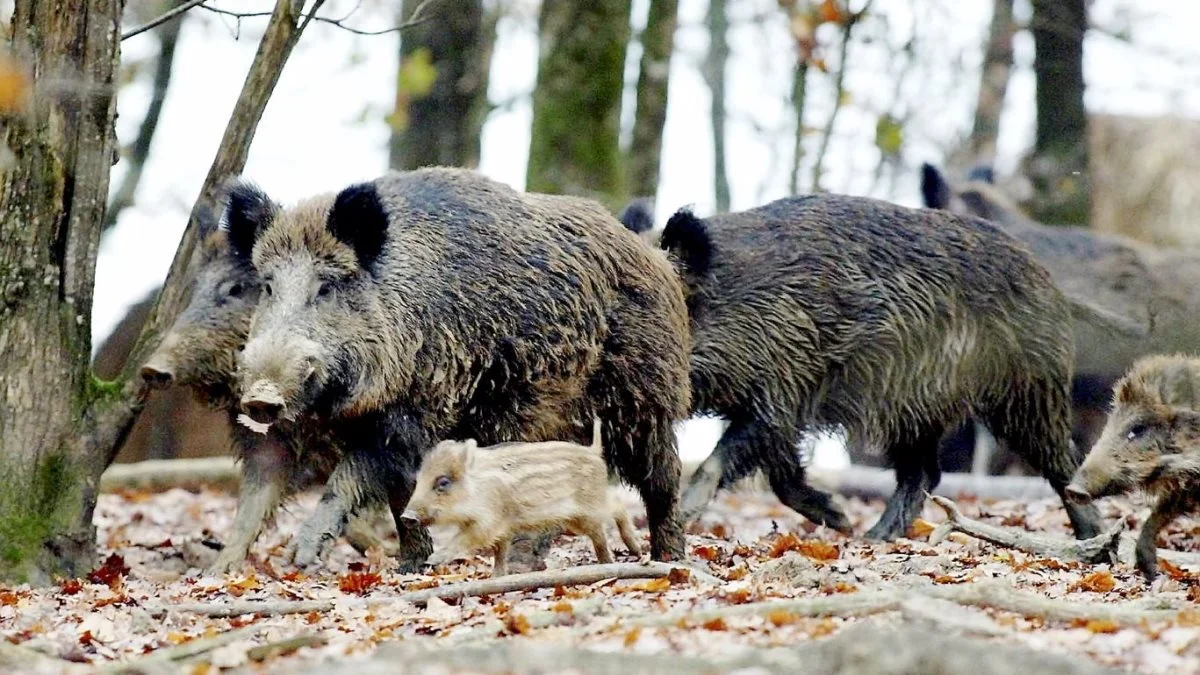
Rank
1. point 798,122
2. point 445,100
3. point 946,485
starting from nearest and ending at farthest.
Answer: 1. point 946,485
2. point 798,122
3. point 445,100

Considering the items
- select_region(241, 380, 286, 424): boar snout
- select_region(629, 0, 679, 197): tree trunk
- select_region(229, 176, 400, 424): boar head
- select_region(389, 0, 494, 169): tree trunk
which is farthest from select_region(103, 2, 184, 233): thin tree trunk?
select_region(241, 380, 286, 424): boar snout

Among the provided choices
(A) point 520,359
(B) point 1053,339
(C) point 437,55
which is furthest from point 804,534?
(C) point 437,55

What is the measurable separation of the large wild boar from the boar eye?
13.4ft

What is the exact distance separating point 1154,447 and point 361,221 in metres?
→ 3.83

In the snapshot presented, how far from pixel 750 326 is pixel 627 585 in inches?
135

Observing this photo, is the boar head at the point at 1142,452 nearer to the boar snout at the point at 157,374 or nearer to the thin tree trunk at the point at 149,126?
the boar snout at the point at 157,374

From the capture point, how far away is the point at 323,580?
7590mm

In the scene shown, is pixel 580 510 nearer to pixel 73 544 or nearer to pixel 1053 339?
pixel 73 544

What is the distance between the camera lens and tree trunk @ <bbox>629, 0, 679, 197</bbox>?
15180mm

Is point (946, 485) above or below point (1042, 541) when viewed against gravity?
below

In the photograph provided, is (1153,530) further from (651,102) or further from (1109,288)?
(651,102)

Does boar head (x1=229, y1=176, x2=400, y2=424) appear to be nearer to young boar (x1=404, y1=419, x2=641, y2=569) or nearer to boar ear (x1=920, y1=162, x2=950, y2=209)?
young boar (x1=404, y1=419, x2=641, y2=569)

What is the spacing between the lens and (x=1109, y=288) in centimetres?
1323

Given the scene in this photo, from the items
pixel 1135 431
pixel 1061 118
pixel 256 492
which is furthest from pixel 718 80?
pixel 1135 431
